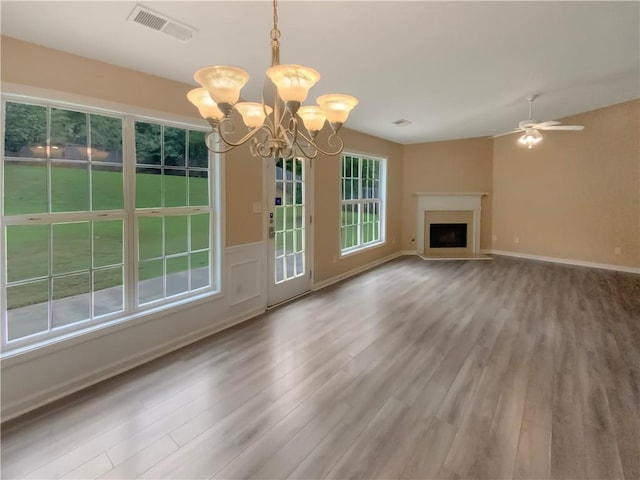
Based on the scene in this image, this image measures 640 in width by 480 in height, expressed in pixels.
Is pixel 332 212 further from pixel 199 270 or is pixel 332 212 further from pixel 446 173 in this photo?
pixel 446 173

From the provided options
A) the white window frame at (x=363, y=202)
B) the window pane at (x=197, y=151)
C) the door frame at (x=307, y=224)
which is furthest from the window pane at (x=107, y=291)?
the white window frame at (x=363, y=202)

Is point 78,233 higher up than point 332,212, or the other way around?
point 332,212

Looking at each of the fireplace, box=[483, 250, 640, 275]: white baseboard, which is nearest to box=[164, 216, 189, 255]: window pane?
the fireplace

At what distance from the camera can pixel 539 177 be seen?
6805mm

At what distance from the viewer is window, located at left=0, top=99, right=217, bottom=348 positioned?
2189mm

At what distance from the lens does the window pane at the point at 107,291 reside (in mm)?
2596

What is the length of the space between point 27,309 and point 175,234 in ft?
3.87

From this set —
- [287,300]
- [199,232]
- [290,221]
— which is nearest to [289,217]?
[290,221]

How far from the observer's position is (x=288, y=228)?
4414 mm

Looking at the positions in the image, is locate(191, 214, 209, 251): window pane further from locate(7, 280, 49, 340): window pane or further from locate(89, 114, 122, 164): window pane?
locate(7, 280, 49, 340): window pane

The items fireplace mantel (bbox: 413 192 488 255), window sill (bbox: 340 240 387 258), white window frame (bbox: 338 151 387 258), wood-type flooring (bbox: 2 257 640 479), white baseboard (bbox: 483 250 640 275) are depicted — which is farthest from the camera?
fireplace mantel (bbox: 413 192 488 255)

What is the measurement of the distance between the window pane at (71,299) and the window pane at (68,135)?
0.89 meters

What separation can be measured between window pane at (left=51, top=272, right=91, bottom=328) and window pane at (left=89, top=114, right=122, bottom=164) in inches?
36.2

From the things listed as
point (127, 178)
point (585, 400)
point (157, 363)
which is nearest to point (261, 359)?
point (157, 363)
